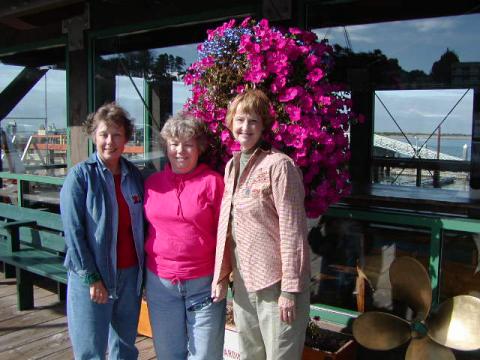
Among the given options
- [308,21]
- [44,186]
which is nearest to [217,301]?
[308,21]

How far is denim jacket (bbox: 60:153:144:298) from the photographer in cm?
223

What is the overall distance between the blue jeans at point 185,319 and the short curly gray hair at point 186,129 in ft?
1.91

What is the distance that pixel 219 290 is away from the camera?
2.15 meters

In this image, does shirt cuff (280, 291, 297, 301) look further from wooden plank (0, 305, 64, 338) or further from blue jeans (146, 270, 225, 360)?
wooden plank (0, 305, 64, 338)

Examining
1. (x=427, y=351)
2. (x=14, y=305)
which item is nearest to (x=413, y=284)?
(x=427, y=351)

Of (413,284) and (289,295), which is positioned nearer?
(289,295)

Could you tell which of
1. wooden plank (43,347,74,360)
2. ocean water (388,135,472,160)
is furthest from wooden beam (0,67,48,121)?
ocean water (388,135,472,160)

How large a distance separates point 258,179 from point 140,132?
276 cm

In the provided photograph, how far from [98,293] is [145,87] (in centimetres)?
270

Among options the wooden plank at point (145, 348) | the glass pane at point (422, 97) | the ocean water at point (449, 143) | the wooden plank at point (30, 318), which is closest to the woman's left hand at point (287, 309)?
the wooden plank at point (145, 348)

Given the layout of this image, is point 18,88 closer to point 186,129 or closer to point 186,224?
point 186,129

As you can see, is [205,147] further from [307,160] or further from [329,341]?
[329,341]

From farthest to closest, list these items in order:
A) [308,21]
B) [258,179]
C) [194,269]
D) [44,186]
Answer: [44,186] < [308,21] < [194,269] < [258,179]

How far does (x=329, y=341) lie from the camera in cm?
279
